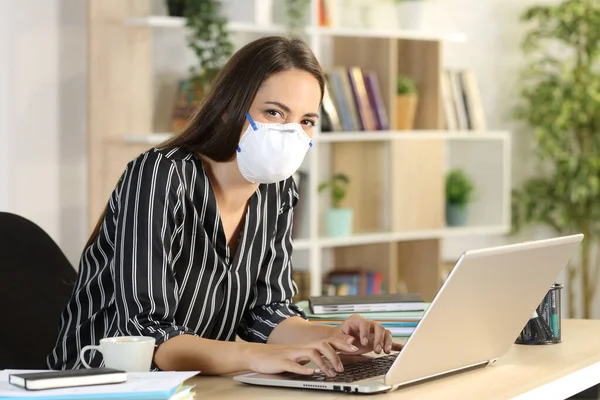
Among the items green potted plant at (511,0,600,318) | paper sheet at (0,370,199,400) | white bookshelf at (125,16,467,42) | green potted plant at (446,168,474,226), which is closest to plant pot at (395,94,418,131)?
white bookshelf at (125,16,467,42)

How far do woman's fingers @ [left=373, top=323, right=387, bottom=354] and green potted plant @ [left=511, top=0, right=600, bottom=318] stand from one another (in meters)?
3.46

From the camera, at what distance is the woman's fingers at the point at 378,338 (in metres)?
1.66

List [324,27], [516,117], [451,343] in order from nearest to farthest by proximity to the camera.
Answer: [451,343] < [324,27] < [516,117]

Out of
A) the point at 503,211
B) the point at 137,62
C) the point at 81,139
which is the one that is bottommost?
the point at 503,211

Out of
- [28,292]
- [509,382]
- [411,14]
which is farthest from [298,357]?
[411,14]

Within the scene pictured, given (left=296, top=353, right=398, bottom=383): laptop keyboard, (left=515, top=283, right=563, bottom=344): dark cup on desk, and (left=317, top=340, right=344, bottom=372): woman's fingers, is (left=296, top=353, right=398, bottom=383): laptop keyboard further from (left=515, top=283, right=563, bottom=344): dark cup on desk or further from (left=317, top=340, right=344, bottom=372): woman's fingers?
(left=515, top=283, right=563, bottom=344): dark cup on desk

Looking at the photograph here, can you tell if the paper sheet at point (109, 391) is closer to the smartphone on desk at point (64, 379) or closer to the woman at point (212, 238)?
the smartphone on desk at point (64, 379)

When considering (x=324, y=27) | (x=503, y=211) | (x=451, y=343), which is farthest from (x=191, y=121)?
(x=503, y=211)

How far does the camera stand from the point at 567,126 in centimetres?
504

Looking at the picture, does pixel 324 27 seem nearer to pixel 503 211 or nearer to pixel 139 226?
pixel 503 211

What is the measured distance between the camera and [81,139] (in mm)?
3668

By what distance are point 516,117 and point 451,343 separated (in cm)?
374

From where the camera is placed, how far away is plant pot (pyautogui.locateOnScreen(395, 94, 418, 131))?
436 cm

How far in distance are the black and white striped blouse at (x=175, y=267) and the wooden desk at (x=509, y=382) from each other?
19cm
